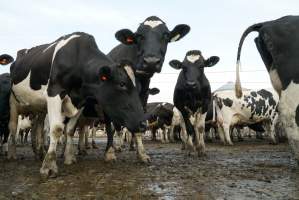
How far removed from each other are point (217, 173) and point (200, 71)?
515cm

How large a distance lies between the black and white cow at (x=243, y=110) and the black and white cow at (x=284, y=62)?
11570 mm

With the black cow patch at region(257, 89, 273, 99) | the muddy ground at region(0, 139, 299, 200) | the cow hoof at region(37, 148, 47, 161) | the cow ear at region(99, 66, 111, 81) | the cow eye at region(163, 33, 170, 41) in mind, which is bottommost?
the muddy ground at region(0, 139, 299, 200)

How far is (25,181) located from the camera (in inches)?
235

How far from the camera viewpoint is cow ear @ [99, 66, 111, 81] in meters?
6.58

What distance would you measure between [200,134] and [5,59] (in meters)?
5.14

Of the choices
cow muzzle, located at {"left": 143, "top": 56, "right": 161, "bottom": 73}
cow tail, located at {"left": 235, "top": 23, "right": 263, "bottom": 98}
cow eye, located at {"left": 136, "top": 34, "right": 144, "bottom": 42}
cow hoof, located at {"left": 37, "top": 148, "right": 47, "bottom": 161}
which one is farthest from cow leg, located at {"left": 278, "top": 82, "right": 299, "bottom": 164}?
cow hoof, located at {"left": 37, "top": 148, "right": 47, "bottom": 161}

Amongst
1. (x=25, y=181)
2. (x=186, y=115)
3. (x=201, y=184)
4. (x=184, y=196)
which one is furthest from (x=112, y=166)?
(x=186, y=115)

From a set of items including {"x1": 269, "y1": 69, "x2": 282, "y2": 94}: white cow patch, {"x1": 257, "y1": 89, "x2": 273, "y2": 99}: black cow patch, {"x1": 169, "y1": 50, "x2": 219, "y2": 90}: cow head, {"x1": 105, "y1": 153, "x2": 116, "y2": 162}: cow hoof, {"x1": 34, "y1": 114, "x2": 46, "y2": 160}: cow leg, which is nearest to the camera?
{"x1": 269, "y1": 69, "x2": 282, "y2": 94}: white cow patch

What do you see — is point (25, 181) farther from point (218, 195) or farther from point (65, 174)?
point (218, 195)

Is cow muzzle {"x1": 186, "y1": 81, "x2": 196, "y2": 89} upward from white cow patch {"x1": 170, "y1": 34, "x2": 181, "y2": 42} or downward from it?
downward

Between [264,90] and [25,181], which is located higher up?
[264,90]

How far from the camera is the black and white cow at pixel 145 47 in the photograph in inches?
326

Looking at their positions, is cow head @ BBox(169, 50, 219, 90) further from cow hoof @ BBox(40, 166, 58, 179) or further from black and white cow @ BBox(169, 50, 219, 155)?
cow hoof @ BBox(40, 166, 58, 179)

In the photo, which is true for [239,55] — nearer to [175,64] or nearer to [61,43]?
[61,43]
